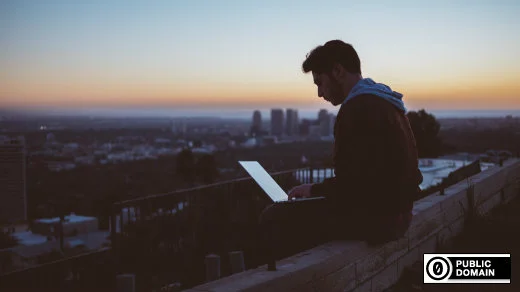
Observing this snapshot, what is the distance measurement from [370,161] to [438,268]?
5.84 feet

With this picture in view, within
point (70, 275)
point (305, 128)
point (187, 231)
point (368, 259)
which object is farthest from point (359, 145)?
point (305, 128)

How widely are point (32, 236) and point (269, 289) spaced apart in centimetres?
2869

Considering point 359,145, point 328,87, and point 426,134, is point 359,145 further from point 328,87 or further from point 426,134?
point 426,134

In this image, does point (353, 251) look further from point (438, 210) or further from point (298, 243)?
point (438, 210)

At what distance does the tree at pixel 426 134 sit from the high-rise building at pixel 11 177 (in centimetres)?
1771

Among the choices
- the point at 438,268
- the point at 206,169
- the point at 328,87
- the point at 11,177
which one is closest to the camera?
the point at 328,87

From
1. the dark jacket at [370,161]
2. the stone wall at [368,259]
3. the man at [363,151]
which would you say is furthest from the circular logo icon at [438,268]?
the dark jacket at [370,161]

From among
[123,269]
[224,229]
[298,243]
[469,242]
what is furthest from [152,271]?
[469,242]

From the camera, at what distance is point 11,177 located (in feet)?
35.4

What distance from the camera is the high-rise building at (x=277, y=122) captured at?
130125mm

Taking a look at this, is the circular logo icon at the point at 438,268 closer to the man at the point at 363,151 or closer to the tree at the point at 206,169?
the man at the point at 363,151

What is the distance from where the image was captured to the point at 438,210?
4855 mm

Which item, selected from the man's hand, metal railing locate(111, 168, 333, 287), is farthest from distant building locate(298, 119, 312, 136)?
the man's hand

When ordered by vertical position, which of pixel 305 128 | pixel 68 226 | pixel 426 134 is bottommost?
pixel 68 226
